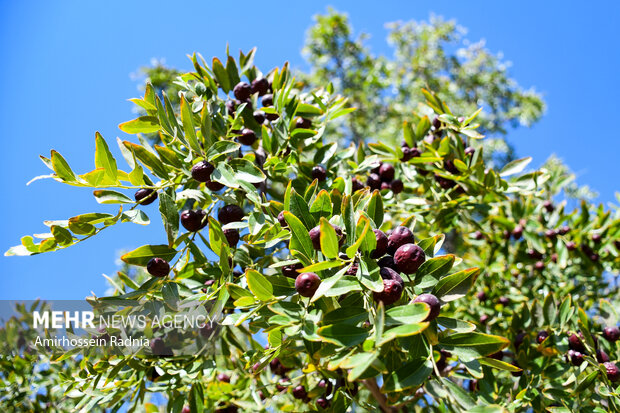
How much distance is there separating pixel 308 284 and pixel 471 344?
1.76 ft

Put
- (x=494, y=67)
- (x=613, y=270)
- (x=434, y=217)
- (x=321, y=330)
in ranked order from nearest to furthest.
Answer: (x=321, y=330)
(x=434, y=217)
(x=613, y=270)
(x=494, y=67)

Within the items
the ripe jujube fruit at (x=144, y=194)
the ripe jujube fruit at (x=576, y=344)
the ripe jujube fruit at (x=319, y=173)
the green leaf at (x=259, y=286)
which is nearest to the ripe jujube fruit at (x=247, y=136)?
the ripe jujube fruit at (x=319, y=173)

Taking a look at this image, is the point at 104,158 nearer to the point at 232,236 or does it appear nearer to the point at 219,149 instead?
the point at 219,149

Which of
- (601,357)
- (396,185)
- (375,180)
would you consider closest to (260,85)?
(375,180)

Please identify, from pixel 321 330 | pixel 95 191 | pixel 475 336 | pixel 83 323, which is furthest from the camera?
pixel 83 323

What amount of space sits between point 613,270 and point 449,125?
2.45 meters

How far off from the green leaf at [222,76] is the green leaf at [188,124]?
85 centimetres

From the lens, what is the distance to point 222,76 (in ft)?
8.25

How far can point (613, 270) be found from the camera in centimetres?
384

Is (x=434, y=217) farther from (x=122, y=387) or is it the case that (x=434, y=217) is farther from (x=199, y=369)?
(x=122, y=387)

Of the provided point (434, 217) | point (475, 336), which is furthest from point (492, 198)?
point (475, 336)

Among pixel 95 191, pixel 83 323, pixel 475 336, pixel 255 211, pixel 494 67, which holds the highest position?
pixel 494 67

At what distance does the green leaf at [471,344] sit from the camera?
4.43 feet

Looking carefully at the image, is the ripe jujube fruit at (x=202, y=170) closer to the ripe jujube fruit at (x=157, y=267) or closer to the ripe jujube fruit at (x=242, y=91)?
the ripe jujube fruit at (x=157, y=267)
